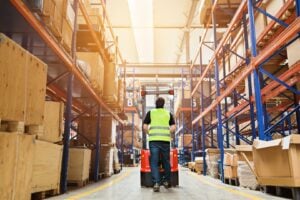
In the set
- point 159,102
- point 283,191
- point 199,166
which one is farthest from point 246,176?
point 199,166

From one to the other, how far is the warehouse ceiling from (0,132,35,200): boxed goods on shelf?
10.2 meters

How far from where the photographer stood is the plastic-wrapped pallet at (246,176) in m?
5.62

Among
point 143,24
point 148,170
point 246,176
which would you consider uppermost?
point 143,24

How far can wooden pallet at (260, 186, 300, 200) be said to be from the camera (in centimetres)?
386

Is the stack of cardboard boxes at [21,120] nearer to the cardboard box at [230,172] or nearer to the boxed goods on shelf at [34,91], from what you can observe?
the boxed goods on shelf at [34,91]

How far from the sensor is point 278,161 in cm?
421

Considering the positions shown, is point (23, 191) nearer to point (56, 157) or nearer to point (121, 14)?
point (56, 157)

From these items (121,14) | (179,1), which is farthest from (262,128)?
(121,14)

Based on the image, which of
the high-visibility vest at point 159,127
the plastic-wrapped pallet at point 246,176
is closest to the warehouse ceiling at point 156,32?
the high-visibility vest at point 159,127

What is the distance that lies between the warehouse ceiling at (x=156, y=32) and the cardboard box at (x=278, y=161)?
9.46m

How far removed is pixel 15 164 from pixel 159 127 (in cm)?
295

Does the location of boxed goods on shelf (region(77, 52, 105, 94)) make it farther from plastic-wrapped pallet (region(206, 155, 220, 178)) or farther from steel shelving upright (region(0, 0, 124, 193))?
plastic-wrapped pallet (region(206, 155, 220, 178))

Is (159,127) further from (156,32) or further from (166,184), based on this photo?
(156,32)

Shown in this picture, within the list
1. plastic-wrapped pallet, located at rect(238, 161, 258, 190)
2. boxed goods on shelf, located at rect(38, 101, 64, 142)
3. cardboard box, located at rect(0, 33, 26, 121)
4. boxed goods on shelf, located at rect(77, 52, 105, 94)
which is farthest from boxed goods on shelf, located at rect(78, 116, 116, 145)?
cardboard box, located at rect(0, 33, 26, 121)
